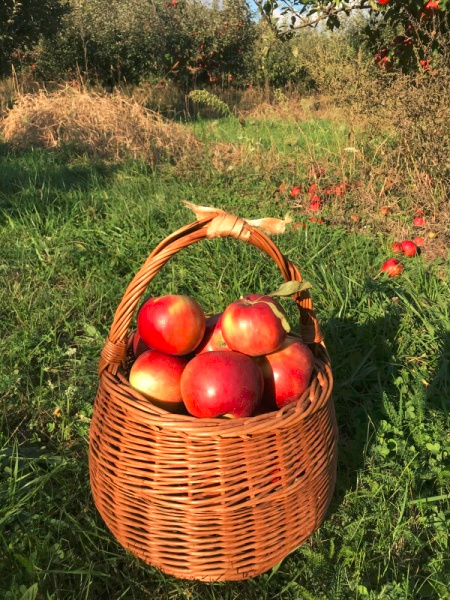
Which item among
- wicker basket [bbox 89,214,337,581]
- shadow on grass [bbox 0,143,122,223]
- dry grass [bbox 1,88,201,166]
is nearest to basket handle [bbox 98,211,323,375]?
wicker basket [bbox 89,214,337,581]

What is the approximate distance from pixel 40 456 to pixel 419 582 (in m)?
1.24

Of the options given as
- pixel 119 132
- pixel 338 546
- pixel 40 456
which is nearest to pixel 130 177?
pixel 119 132

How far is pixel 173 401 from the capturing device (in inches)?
54.2

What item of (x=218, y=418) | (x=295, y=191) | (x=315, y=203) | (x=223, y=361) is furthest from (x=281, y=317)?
(x=295, y=191)

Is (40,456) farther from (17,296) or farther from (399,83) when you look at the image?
(399,83)

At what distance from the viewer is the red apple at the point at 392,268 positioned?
2834 mm

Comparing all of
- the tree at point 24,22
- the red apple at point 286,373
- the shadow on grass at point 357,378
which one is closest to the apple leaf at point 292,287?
the red apple at point 286,373

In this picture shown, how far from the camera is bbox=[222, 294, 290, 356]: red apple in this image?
1280 millimetres

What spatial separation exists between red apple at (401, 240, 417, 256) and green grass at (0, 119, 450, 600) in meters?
0.12

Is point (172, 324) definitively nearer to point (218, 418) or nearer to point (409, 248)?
point (218, 418)

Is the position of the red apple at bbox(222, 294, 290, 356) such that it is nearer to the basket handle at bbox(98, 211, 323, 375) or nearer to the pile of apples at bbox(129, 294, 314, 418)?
the pile of apples at bbox(129, 294, 314, 418)

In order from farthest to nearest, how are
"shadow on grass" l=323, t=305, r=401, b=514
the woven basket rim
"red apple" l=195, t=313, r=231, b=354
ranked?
"shadow on grass" l=323, t=305, r=401, b=514, "red apple" l=195, t=313, r=231, b=354, the woven basket rim

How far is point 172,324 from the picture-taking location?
136 centimetres

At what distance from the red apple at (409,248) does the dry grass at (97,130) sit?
3.18 metres
